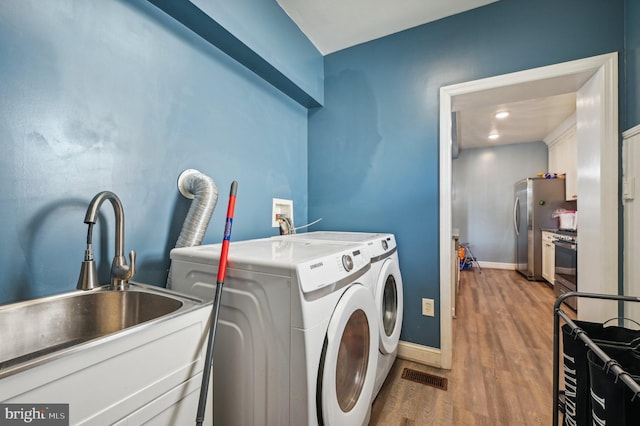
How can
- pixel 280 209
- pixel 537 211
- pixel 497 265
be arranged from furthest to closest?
pixel 497 265 → pixel 537 211 → pixel 280 209

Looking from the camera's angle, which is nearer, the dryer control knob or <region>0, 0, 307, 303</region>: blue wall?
<region>0, 0, 307, 303</region>: blue wall

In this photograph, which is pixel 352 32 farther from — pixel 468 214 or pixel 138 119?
pixel 468 214

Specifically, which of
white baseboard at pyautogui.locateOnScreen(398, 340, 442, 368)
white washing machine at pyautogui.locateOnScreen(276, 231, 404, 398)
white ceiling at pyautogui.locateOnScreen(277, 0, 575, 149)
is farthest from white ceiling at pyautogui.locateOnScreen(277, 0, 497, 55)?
white baseboard at pyautogui.locateOnScreen(398, 340, 442, 368)

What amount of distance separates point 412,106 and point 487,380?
76.7 inches

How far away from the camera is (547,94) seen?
185cm

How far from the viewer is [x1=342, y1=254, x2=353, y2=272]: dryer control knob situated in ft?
3.61

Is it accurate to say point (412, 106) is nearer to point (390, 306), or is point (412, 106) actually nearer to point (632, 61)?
point (632, 61)

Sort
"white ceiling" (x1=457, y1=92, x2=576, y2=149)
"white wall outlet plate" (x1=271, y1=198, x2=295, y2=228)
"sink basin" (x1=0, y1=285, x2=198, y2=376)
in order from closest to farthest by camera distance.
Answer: "sink basin" (x1=0, y1=285, x2=198, y2=376) → "white wall outlet plate" (x1=271, y1=198, x2=295, y2=228) → "white ceiling" (x1=457, y1=92, x2=576, y2=149)

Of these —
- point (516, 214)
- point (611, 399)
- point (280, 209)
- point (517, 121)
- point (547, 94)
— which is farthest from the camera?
point (516, 214)

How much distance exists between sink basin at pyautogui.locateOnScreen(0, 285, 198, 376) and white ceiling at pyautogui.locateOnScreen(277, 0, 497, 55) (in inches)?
77.8

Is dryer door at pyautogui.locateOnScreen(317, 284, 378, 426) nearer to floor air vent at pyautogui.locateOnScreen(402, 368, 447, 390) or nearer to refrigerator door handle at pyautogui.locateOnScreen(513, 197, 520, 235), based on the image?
floor air vent at pyautogui.locateOnScreen(402, 368, 447, 390)

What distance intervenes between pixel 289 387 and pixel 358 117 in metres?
1.97

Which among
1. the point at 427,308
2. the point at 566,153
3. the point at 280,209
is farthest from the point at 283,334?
the point at 566,153

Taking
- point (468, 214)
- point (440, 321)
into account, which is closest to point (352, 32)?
point (440, 321)
